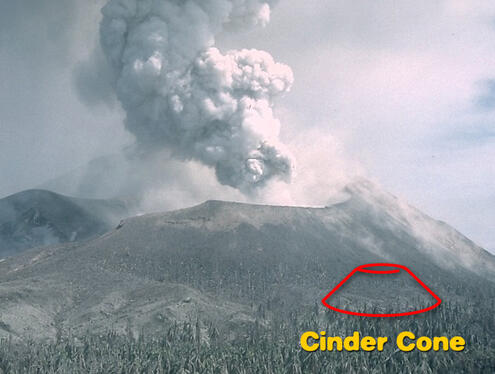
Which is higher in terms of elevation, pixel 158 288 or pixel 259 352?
pixel 158 288

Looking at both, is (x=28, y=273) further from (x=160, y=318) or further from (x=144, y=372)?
(x=144, y=372)

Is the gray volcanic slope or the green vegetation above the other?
the gray volcanic slope

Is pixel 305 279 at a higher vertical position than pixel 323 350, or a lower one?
higher

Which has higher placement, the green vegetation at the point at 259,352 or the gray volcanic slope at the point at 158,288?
the gray volcanic slope at the point at 158,288

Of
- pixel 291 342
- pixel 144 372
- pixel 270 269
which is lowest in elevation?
pixel 144 372

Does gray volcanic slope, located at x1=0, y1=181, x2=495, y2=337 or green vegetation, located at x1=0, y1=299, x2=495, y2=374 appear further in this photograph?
gray volcanic slope, located at x1=0, y1=181, x2=495, y2=337

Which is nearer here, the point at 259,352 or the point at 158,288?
the point at 259,352

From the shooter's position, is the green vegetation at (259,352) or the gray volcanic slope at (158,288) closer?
the green vegetation at (259,352)

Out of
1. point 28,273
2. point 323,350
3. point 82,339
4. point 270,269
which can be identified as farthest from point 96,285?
point 323,350
